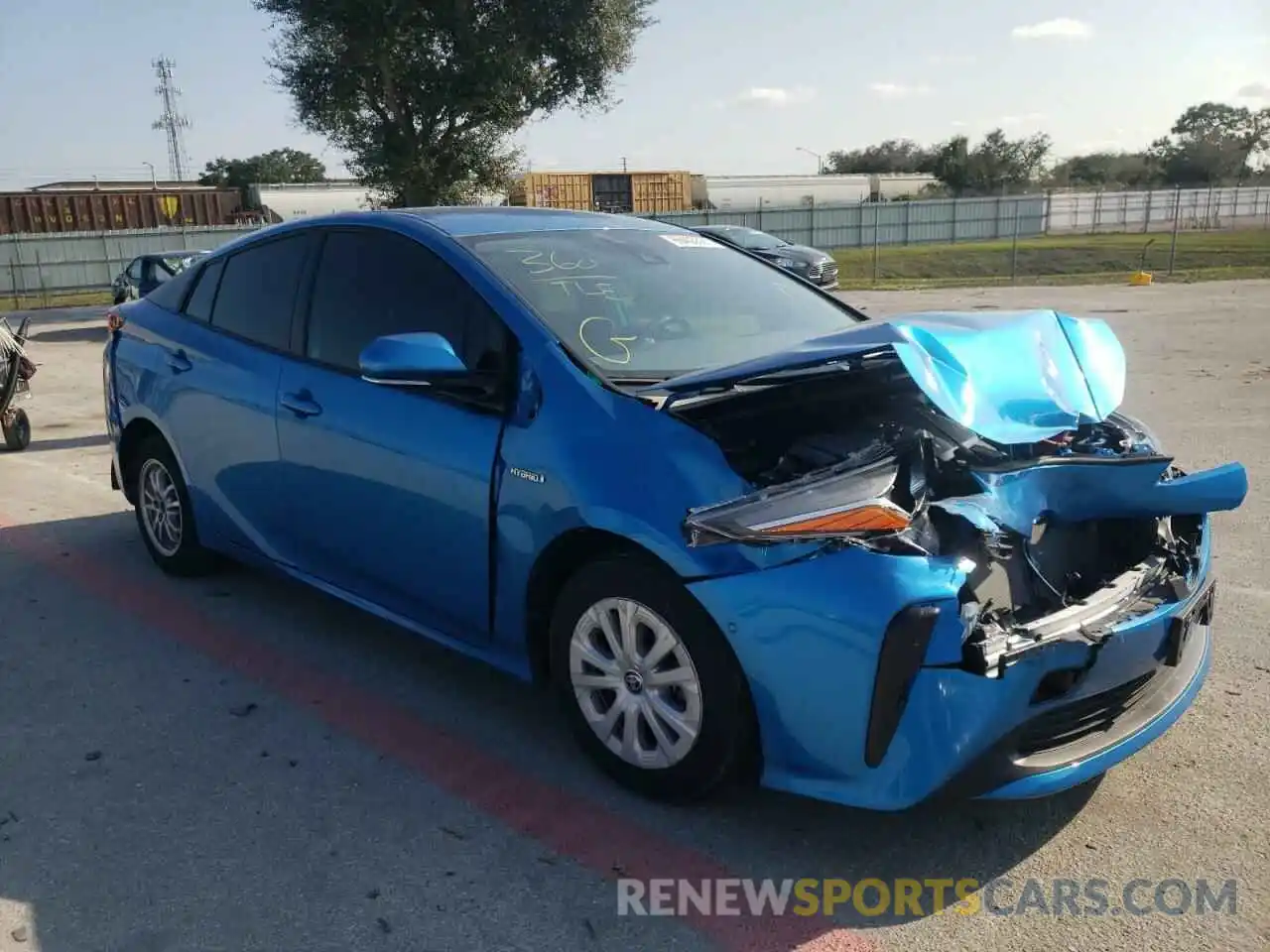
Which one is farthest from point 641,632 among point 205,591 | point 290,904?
point 205,591

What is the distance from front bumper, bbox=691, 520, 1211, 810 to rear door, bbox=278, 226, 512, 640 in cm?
103

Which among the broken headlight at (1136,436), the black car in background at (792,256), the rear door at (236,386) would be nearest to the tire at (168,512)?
the rear door at (236,386)

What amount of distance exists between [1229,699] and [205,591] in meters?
4.35

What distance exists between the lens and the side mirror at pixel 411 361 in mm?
3316

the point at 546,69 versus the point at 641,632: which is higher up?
the point at 546,69

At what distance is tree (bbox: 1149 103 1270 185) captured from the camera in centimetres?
7194

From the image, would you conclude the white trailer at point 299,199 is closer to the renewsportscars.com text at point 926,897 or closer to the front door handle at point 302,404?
the front door handle at point 302,404

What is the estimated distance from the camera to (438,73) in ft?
78.2

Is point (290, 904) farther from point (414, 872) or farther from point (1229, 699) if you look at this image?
point (1229, 699)

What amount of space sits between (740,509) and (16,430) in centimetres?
797

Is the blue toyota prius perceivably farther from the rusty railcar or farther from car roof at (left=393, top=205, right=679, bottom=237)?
the rusty railcar

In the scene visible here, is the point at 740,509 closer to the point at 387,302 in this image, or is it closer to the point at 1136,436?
the point at 1136,436

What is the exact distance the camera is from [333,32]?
920 inches

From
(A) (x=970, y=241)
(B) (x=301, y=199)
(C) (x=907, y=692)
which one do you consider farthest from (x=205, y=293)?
(A) (x=970, y=241)
